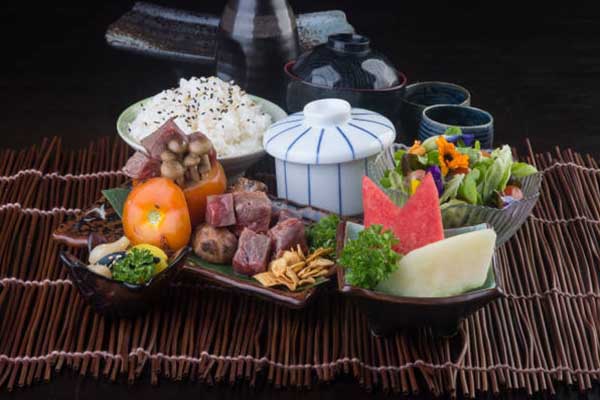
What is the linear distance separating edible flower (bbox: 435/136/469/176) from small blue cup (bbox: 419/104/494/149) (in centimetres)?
29

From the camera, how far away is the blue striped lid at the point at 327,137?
2184 mm

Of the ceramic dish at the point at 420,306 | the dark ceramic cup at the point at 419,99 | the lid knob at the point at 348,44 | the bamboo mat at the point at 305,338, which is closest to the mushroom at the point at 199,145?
the bamboo mat at the point at 305,338

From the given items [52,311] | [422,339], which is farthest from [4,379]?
[422,339]

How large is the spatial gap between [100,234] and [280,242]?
1.58ft

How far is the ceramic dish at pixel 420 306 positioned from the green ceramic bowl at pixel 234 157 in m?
0.77

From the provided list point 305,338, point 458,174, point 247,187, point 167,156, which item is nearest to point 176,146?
point 167,156

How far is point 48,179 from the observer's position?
8.50 ft

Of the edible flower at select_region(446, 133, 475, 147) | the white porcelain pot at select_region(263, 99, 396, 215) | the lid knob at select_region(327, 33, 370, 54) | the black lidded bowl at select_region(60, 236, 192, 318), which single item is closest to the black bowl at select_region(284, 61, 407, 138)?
the lid knob at select_region(327, 33, 370, 54)

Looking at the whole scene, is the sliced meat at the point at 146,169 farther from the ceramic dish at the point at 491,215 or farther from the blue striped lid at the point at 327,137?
the ceramic dish at the point at 491,215

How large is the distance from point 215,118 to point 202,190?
0.45 m

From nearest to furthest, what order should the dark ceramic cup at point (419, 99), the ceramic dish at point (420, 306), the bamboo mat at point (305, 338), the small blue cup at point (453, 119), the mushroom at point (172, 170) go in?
the ceramic dish at point (420, 306), the bamboo mat at point (305, 338), the mushroom at point (172, 170), the small blue cup at point (453, 119), the dark ceramic cup at point (419, 99)

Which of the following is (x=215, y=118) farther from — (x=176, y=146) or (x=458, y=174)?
(x=458, y=174)

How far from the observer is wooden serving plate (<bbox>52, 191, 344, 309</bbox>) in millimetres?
→ 1812

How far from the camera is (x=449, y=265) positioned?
165 centimetres
